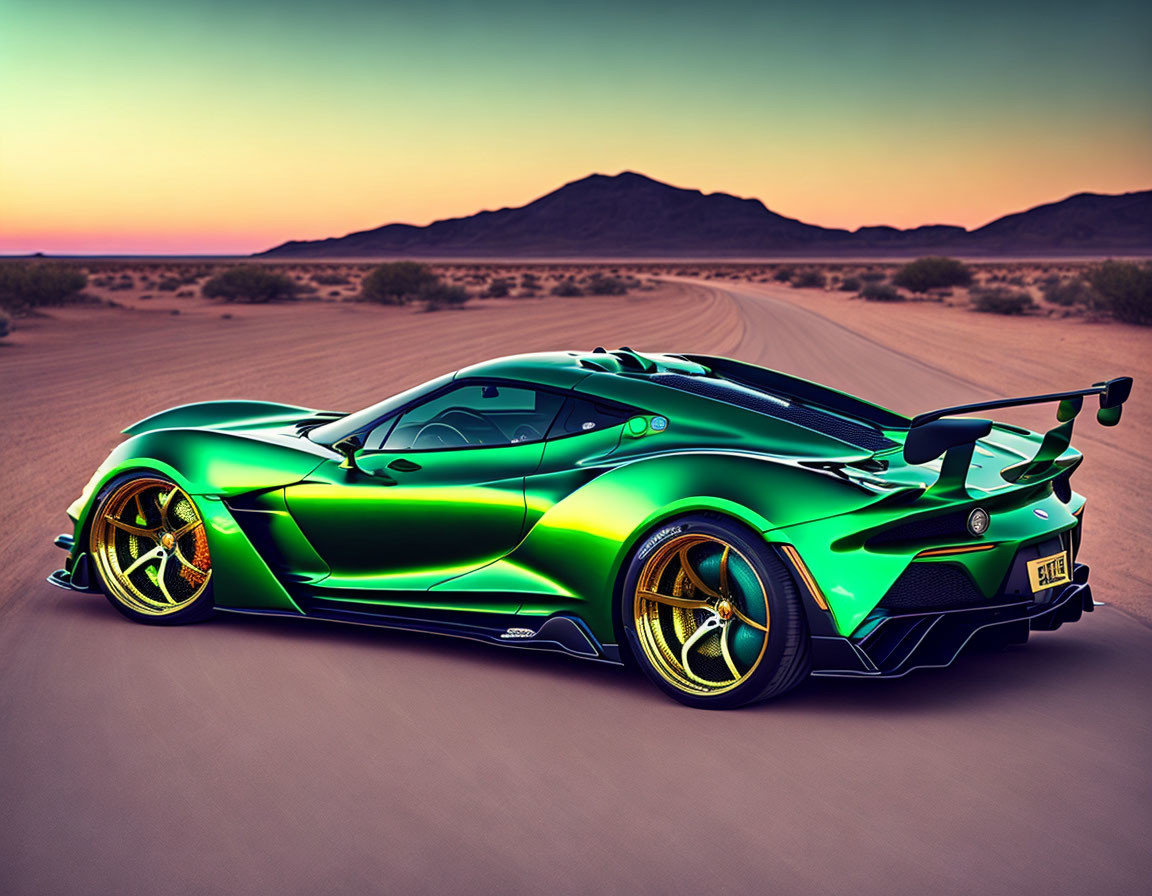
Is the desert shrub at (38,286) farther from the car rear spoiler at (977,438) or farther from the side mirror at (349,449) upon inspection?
the car rear spoiler at (977,438)

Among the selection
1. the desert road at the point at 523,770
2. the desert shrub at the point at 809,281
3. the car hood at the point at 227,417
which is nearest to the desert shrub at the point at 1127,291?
the desert road at the point at 523,770

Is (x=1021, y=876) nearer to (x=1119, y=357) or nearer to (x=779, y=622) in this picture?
(x=779, y=622)

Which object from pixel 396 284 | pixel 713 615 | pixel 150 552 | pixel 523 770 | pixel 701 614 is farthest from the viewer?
pixel 396 284

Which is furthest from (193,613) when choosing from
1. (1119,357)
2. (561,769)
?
(1119,357)

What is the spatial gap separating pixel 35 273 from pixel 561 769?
4103 centimetres

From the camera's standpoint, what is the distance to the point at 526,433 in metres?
5.70

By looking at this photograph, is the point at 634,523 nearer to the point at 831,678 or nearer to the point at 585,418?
the point at 585,418

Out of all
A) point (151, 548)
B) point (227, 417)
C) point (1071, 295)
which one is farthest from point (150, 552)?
point (1071, 295)

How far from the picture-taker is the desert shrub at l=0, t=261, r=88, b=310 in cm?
3797

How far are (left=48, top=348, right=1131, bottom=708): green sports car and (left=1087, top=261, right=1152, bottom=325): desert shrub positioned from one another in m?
28.9

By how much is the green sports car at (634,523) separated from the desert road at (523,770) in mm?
294

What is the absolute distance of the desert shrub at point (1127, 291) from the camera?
31.6 m

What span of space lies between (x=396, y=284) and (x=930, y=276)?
28878 millimetres

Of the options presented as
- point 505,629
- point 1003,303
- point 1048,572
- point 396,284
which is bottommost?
point 1003,303
